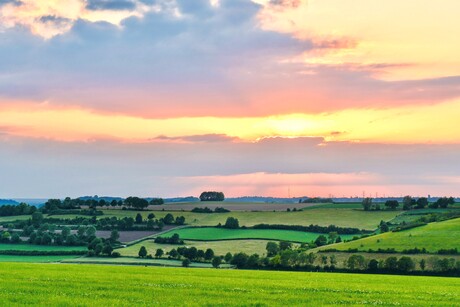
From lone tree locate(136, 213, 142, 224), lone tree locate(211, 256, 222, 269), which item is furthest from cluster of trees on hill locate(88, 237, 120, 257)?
lone tree locate(136, 213, 142, 224)

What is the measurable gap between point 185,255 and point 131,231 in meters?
49.6

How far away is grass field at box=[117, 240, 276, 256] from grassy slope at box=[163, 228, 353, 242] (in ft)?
22.7

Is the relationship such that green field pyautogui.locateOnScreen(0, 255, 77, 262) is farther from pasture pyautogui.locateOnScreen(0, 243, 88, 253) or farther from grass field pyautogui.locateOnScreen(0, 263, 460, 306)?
grass field pyautogui.locateOnScreen(0, 263, 460, 306)

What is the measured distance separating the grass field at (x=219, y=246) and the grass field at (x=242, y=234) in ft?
21.3

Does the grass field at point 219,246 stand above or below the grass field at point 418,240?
below

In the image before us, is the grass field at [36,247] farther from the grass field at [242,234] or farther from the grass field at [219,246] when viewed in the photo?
the grass field at [242,234]

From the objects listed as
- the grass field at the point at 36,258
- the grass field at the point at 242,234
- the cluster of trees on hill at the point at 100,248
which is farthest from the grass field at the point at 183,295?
the grass field at the point at 242,234

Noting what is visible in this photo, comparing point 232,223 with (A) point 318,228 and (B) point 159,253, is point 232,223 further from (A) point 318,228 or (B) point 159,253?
(B) point 159,253

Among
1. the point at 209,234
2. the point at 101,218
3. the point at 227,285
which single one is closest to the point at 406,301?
the point at 227,285

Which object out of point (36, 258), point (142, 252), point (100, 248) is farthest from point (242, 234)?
point (36, 258)

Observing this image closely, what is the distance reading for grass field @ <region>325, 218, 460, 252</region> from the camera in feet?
386

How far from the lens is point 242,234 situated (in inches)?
6668

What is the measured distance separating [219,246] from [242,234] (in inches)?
883

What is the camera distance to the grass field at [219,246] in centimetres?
13962
